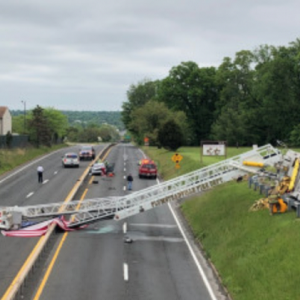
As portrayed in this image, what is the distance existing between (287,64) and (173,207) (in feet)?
186

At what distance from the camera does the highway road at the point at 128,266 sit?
17453mm

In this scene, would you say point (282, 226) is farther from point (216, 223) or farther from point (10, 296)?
point (10, 296)

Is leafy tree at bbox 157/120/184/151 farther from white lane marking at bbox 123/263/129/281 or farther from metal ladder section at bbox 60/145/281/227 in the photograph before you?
white lane marking at bbox 123/263/129/281

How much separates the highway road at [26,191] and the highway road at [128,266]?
4.42 feet

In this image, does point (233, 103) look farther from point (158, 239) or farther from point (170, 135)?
point (158, 239)

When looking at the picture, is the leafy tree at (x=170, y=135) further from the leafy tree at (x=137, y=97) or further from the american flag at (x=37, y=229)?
the leafy tree at (x=137, y=97)

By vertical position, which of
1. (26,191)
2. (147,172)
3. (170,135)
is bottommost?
(26,191)

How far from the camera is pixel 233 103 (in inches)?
4001

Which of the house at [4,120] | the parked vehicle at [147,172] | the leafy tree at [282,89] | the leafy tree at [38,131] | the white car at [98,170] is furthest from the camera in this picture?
the house at [4,120]

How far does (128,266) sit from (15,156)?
49.8 m

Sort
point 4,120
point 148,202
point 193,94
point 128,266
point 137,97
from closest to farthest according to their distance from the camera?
1. point 128,266
2. point 148,202
3. point 4,120
4. point 193,94
5. point 137,97

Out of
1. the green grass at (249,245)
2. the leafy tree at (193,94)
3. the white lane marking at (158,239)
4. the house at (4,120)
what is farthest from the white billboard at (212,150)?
the house at (4,120)

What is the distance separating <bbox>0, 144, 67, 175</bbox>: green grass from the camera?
59.5m

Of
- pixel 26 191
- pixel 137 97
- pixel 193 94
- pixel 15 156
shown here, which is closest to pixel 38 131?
pixel 15 156
